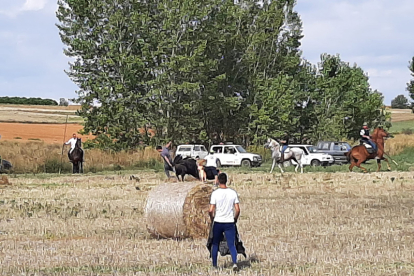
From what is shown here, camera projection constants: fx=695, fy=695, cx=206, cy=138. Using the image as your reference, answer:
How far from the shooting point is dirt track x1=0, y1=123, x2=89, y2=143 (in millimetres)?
69375

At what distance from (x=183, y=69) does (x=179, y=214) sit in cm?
4073

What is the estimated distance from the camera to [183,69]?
53.4 meters

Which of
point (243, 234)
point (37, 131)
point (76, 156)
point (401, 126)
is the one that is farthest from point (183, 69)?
point (401, 126)

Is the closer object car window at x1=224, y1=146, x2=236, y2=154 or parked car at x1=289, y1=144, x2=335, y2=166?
parked car at x1=289, y1=144, x2=335, y2=166

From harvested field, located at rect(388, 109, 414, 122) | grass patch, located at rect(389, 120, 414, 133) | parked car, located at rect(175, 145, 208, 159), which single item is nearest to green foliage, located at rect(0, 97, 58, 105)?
grass patch, located at rect(389, 120, 414, 133)

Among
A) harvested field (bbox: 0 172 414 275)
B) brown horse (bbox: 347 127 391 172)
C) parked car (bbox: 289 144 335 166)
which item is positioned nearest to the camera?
harvested field (bbox: 0 172 414 275)

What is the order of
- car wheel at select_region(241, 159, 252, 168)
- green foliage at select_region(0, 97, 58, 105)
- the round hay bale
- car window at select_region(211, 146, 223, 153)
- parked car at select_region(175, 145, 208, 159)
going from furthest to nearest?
green foliage at select_region(0, 97, 58, 105) < parked car at select_region(175, 145, 208, 159) < car window at select_region(211, 146, 223, 153) < car wheel at select_region(241, 159, 252, 168) < the round hay bale

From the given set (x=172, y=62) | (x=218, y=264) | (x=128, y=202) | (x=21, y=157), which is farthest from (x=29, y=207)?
(x=172, y=62)

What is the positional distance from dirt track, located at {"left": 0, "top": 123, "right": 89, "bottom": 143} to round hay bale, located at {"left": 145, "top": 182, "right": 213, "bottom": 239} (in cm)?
5343

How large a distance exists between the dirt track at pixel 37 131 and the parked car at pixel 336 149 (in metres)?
26.3

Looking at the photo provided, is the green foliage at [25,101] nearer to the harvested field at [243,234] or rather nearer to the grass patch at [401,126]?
the grass patch at [401,126]

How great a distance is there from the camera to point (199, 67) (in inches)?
2169

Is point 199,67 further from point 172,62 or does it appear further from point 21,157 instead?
point 21,157

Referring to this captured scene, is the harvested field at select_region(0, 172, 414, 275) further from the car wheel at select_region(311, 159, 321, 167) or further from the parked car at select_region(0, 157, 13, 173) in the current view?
the car wheel at select_region(311, 159, 321, 167)
